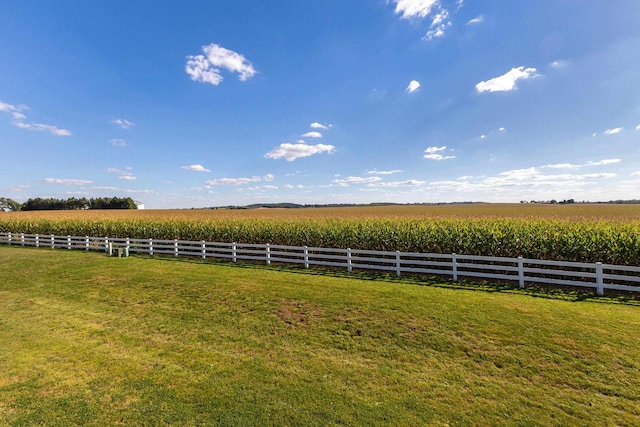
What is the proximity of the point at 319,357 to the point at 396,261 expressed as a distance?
23.6ft

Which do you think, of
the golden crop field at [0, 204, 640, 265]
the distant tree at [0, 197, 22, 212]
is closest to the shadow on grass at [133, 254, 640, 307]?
the golden crop field at [0, 204, 640, 265]

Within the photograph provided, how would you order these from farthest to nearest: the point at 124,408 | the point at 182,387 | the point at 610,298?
the point at 610,298
the point at 182,387
the point at 124,408

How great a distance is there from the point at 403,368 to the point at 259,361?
93.8 inches

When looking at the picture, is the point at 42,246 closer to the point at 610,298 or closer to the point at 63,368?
the point at 63,368

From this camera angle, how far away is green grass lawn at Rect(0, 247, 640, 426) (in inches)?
153

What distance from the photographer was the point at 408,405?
3979 millimetres

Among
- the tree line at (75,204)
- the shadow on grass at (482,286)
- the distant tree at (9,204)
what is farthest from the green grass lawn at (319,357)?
the distant tree at (9,204)

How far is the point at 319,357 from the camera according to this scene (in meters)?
5.30

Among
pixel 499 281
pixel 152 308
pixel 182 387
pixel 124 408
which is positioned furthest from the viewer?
pixel 499 281

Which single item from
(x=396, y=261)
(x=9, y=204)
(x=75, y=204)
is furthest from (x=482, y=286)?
(x=9, y=204)

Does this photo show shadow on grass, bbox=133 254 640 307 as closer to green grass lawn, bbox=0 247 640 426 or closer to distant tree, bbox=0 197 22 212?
green grass lawn, bbox=0 247 640 426

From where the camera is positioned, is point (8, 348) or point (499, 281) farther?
point (499, 281)

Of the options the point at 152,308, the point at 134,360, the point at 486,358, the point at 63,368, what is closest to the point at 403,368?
the point at 486,358

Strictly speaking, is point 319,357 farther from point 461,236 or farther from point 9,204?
point 9,204
